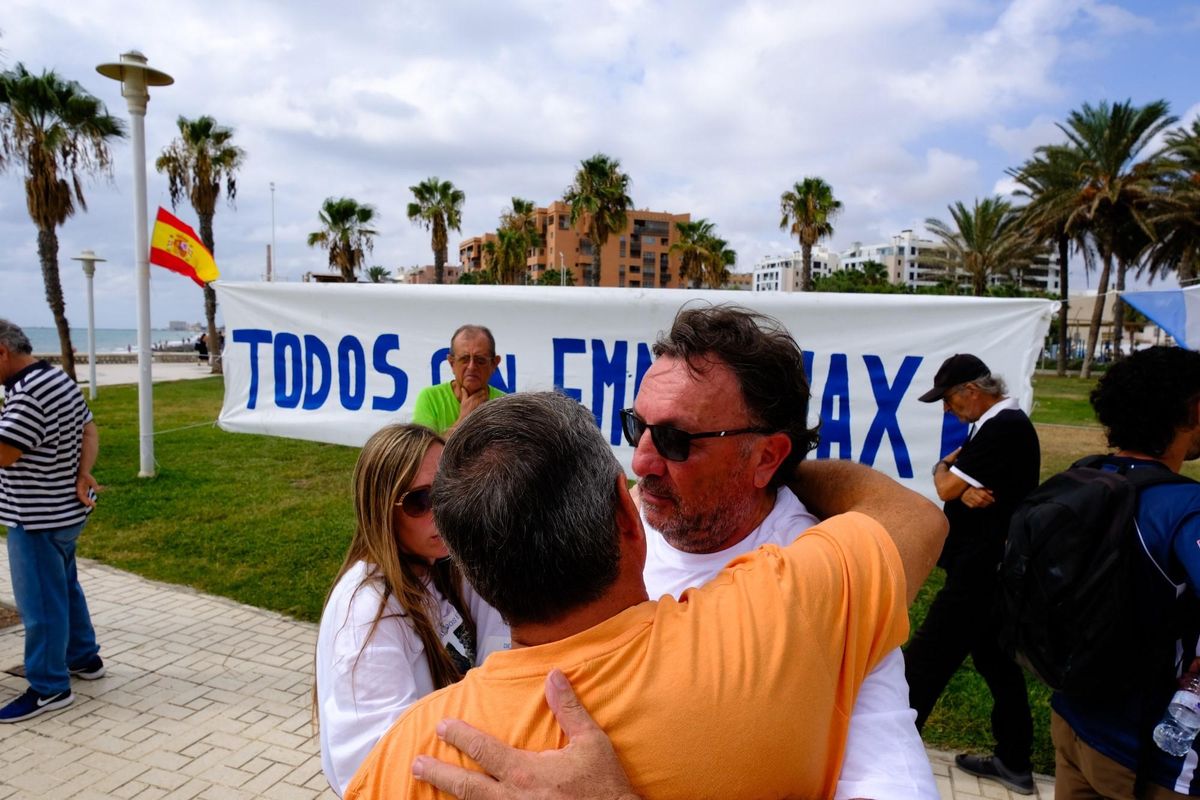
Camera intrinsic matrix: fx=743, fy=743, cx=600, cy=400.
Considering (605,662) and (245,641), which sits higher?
(605,662)

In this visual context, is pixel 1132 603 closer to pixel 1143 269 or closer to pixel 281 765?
pixel 281 765

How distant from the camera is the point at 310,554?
265 inches

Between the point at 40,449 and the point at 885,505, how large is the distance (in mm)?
4355

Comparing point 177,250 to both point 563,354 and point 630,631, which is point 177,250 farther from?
point 630,631

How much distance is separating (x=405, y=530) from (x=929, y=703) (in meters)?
2.84

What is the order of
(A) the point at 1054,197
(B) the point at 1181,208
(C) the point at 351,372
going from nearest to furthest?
1. (C) the point at 351,372
2. (B) the point at 1181,208
3. (A) the point at 1054,197

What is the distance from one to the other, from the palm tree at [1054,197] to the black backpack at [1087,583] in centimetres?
3531

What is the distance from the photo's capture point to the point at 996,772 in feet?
11.3

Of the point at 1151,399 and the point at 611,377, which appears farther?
the point at 611,377

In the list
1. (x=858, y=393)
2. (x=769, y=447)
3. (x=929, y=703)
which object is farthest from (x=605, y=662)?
(x=858, y=393)

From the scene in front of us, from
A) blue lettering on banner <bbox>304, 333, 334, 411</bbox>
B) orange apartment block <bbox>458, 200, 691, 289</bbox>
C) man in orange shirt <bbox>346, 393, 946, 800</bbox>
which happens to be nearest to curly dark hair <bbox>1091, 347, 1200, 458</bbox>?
man in orange shirt <bbox>346, 393, 946, 800</bbox>

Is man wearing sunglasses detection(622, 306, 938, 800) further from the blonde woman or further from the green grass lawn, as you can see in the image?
the green grass lawn

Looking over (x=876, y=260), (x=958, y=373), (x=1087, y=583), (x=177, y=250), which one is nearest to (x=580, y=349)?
(x=958, y=373)

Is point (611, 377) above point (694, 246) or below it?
below
